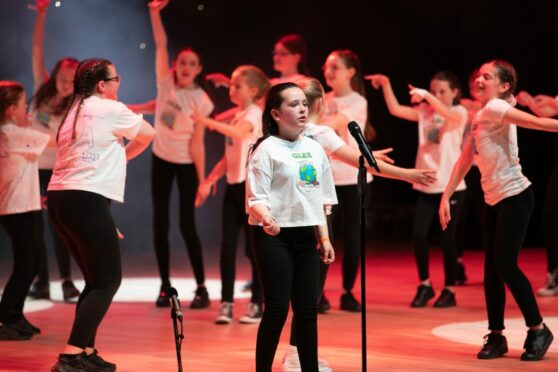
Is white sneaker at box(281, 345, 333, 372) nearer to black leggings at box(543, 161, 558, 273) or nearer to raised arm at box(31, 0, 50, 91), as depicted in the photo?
black leggings at box(543, 161, 558, 273)

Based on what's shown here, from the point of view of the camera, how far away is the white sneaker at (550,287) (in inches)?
280

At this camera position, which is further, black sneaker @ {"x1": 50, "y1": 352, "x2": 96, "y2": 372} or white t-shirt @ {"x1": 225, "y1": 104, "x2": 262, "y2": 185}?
white t-shirt @ {"x1": 225, "y1": 104, "x2": 262, "y2": 185}

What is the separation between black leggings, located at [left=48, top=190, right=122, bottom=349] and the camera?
439 centimetres

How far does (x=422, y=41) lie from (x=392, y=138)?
115 centimetres

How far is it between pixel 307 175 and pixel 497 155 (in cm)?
133

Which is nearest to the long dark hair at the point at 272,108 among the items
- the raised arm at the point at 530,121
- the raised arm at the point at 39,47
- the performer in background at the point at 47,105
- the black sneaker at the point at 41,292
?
the raised arm at the point at 530,121

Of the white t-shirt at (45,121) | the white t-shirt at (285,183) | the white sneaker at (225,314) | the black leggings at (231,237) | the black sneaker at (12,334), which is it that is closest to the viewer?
the white t-shirt at (285,183)

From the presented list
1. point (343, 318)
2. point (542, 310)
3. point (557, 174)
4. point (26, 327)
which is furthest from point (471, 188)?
point (26, 327)

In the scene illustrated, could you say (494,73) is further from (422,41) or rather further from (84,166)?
(422,41)

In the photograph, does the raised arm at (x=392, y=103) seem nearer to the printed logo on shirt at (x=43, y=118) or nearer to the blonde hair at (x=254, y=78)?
the blonde hair at (x=254, y=78)

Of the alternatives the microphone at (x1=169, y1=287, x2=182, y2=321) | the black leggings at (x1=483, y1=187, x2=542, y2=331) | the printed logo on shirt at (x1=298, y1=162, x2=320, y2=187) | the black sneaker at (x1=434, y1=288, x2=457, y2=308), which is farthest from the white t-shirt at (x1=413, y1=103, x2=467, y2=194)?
the microphone at (x1=169, y1=287, x2=182, y2=321)

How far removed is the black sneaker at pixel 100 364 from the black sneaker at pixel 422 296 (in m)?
2.73

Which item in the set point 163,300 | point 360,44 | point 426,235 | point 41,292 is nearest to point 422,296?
point 426,235

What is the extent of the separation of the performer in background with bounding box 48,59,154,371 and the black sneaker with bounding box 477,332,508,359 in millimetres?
1821
